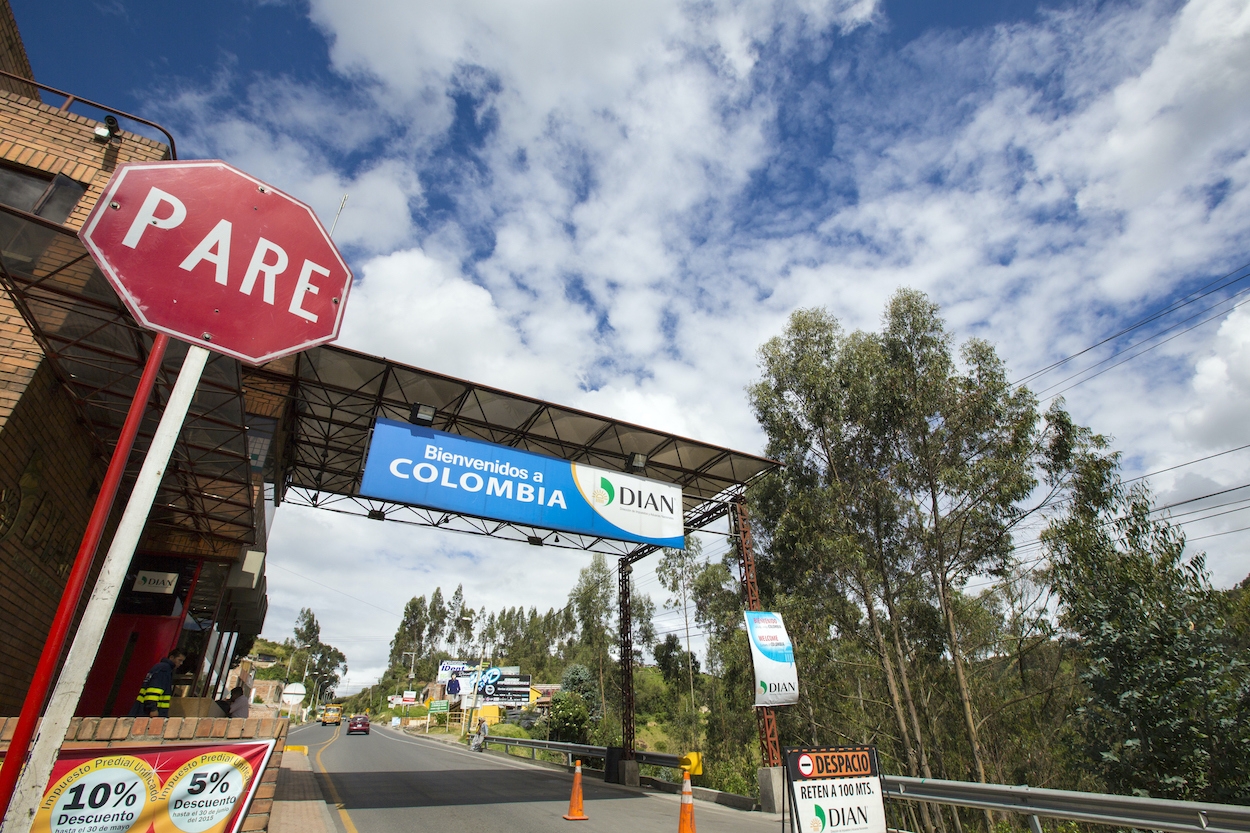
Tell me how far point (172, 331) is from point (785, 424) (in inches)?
734

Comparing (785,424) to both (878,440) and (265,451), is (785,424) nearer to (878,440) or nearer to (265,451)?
(878,440)

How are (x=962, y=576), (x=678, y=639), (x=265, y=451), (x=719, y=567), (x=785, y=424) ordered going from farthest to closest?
(x=678, y=639) → (x=719, y=567) → (x=785, y=424) → (x=962, y=576) → (x=265, y=451)

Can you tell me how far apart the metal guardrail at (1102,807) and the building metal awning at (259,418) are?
7.76m

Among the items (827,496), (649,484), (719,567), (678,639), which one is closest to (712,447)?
(649,484)

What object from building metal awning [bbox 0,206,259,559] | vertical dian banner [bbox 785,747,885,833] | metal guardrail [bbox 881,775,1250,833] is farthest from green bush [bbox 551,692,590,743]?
vertical dian banner [bbox 785,747,885,833]

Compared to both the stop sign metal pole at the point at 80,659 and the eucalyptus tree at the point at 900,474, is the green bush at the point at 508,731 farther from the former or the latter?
the stop sign metal pole at the point at 80,659

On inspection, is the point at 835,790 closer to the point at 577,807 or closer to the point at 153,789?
the point at 577,807

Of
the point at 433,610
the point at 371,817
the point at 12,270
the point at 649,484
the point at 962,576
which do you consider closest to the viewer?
the point at 12,270

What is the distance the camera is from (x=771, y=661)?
12.0 m

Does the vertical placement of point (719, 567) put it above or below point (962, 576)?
above

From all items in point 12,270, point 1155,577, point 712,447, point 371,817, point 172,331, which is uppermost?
point 712,447

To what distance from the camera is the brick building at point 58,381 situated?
553 centimetres

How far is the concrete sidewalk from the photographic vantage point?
276 inches

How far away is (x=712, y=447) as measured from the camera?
13.8 meters
